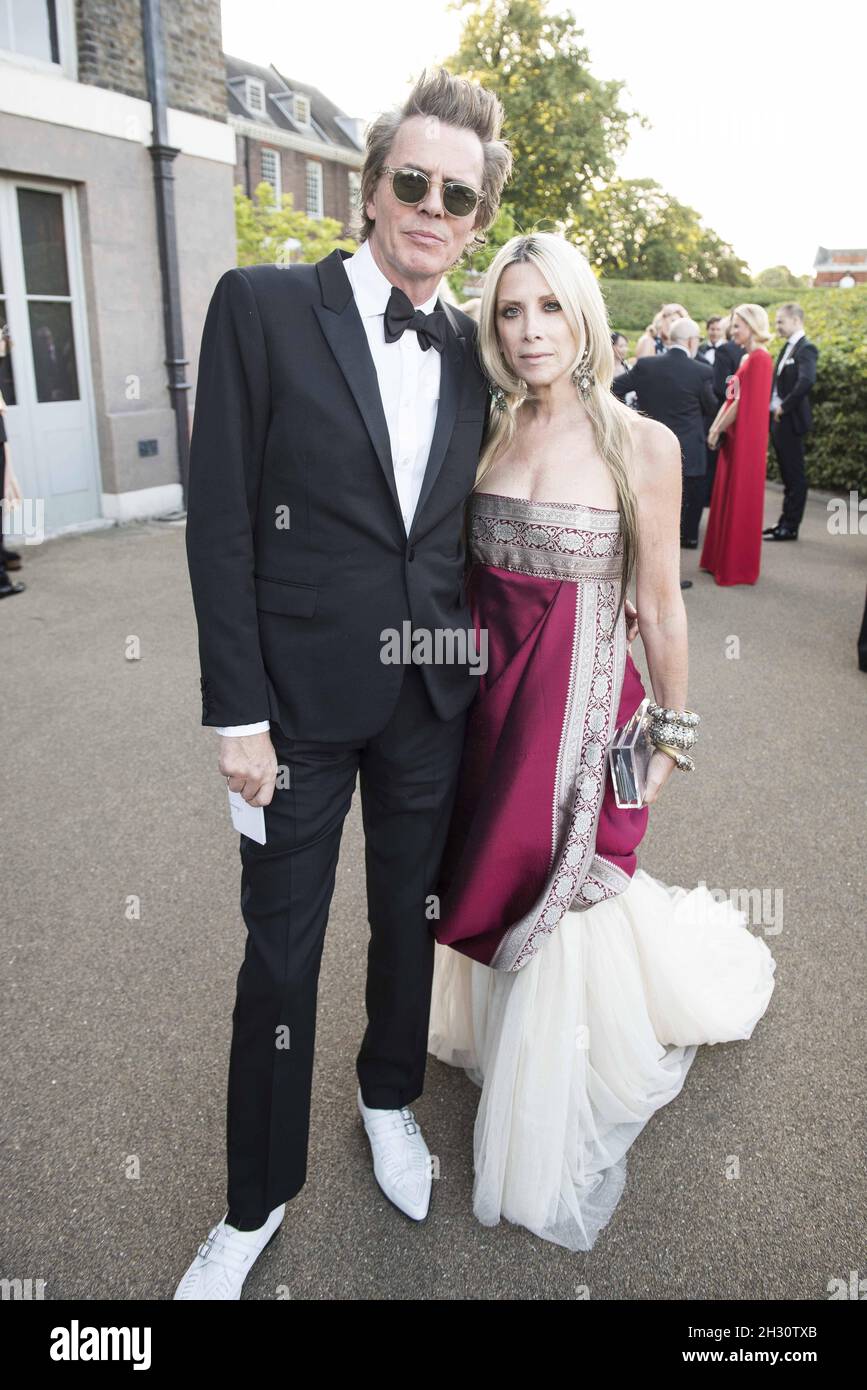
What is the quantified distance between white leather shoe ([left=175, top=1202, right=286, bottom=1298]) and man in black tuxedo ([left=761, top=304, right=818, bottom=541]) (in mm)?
9027

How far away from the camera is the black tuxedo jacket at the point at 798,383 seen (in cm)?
934

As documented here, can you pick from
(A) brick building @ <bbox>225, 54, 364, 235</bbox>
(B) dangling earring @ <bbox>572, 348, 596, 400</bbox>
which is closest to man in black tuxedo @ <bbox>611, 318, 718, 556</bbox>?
(B) dangling earring @ <bbox>572, 348, 596, 400</bbox>

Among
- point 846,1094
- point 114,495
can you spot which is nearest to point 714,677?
point 846,1094

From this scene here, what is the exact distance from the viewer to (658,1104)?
2490 mm

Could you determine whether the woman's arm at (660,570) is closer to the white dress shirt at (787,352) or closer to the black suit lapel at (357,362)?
the black suit lapel at (357,362)

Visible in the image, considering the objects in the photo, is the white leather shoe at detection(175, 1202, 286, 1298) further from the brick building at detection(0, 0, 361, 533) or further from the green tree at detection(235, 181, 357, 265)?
the green tree at detection(235, 181, 357, 265)

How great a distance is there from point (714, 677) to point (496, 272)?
14.1 feet

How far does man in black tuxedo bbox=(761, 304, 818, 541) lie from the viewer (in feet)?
30.6

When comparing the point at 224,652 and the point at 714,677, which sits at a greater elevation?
the point at 224,652

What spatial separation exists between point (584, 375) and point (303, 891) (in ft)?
4.17

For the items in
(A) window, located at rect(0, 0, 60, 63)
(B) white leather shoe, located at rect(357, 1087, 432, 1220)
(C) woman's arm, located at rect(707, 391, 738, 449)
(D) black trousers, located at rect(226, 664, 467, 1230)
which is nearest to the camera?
(D) black trousers, located at rect(226, 664, 467, 1230)

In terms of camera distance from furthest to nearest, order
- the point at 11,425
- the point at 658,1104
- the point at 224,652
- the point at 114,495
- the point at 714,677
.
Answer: the point at 114,495
the point at 11,425
the point at 714,677
the point at 658,1104
the point at 224,652

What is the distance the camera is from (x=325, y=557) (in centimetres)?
185
